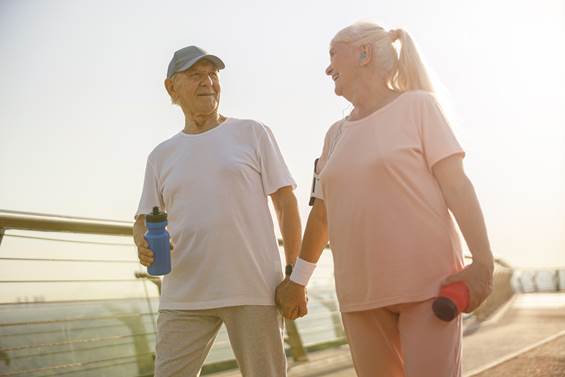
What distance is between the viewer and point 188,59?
3.14 m

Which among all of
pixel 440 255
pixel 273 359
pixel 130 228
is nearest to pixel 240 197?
pixel 273 359

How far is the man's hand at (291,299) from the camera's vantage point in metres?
2.80

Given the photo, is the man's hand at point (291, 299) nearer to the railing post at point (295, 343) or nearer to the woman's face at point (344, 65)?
the woman's face at point (344, 65)

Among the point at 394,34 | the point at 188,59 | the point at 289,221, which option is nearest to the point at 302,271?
the point at 289,221

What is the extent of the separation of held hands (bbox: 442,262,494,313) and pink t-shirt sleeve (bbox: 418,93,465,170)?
0.34 metres

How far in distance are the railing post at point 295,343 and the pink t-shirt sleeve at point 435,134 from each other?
4.02m

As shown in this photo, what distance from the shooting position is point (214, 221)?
2.90m

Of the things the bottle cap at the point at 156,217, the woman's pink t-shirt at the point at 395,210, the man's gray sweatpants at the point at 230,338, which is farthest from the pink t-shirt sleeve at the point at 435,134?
the bottle cap at the point at 156,217

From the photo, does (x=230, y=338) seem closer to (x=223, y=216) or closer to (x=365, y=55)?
(x=223, y=216)

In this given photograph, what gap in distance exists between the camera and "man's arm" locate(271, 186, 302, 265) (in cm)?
304

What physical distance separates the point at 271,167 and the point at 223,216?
309 mm

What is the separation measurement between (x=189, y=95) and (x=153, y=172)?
0.39m

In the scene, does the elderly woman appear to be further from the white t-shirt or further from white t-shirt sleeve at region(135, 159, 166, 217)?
white t-shirt sleeve at region(135, 159, 166, 217)

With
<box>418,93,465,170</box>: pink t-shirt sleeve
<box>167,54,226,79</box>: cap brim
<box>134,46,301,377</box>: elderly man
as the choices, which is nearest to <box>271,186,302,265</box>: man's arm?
<box>134,46,301,377</box>: elderly man
